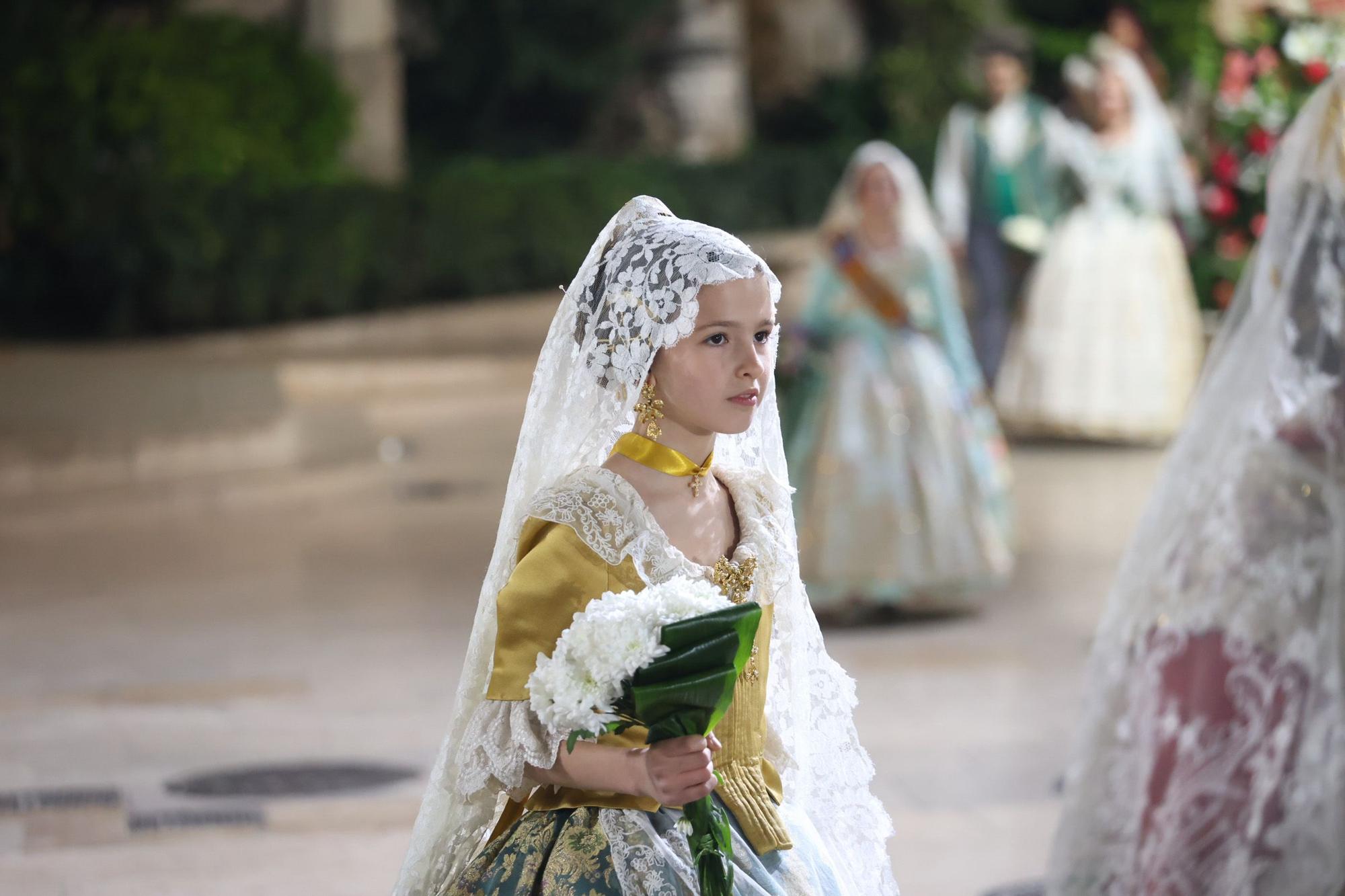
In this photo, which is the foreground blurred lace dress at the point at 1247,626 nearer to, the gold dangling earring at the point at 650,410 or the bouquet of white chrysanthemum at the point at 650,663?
the gold dangling earring at the point at 650,410

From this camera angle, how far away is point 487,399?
50.5ft

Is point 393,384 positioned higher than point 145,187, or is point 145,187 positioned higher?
point 145,187

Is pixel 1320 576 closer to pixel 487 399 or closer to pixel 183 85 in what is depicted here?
pixel 487 399

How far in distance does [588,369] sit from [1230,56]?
678cm

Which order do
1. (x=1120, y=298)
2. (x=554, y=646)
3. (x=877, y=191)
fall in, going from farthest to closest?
(x=1120, y=298)
(x=877, y=191)
(x=554, y=646)

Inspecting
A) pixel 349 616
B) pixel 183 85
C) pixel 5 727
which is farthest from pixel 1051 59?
pixel 5 727

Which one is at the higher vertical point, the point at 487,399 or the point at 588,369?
the point at 588,369

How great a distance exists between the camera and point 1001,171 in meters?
13.2

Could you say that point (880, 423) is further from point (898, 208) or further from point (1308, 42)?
point (1308, 42)

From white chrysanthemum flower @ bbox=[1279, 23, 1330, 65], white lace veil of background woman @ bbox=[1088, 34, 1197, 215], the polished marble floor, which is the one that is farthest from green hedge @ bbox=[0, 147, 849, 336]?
white chrysanthemum flower @ bbox=[1279, 23, 1330, 65]

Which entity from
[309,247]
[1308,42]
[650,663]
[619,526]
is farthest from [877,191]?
[309,247]

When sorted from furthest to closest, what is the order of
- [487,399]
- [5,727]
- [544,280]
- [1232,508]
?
[544,280] → [487,399] → [5,727] → [1232,508]

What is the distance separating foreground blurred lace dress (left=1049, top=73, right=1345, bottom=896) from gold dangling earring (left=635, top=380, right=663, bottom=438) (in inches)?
60.5

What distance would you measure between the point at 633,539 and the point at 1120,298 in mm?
10452
